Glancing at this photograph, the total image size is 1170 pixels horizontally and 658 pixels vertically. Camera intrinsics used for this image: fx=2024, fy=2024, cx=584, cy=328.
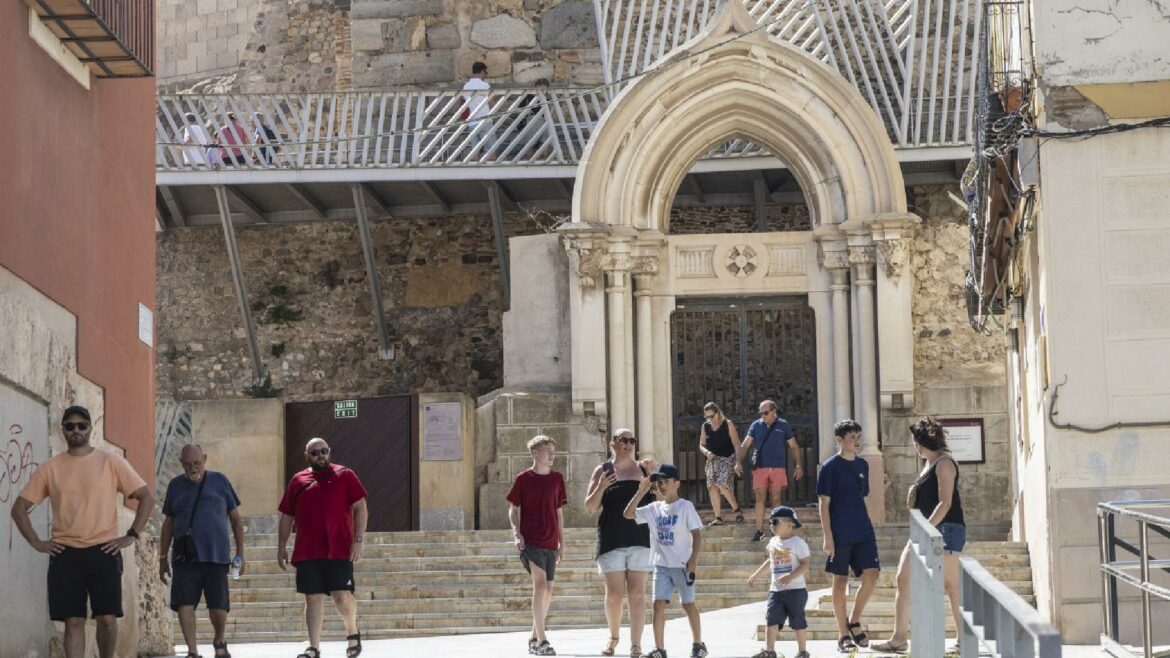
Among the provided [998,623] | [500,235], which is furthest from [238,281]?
[998,623]

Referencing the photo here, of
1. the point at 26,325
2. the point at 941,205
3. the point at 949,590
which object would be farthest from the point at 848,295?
the point at 26,325

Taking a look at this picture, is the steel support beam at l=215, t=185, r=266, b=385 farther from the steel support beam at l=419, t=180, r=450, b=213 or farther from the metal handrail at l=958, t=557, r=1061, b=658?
the metal handrail at l=958, t=557, r=1061, b=658

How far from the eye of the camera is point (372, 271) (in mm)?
26266

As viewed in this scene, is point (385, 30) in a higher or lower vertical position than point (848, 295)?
higher

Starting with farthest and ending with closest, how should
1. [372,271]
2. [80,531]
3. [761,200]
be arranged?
[372,271] < [761,200] < [80,531]

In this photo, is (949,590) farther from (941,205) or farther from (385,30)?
(385,30)

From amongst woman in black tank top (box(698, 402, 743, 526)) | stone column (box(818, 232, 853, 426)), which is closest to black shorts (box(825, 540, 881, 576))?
woman in black tank top (box(698, 402, 743, 526))

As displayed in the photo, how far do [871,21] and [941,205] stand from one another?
2.51 m

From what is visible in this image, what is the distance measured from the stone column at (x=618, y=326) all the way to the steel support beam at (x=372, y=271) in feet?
17.3

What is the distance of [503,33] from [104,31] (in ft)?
59.2

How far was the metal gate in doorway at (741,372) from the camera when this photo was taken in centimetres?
2153

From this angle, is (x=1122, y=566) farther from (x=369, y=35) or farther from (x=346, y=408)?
(x=369, y=35)

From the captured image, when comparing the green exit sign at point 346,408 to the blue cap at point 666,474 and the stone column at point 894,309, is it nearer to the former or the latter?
the stone column at point 894,309

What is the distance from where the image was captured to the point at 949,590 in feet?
→ 38.0
